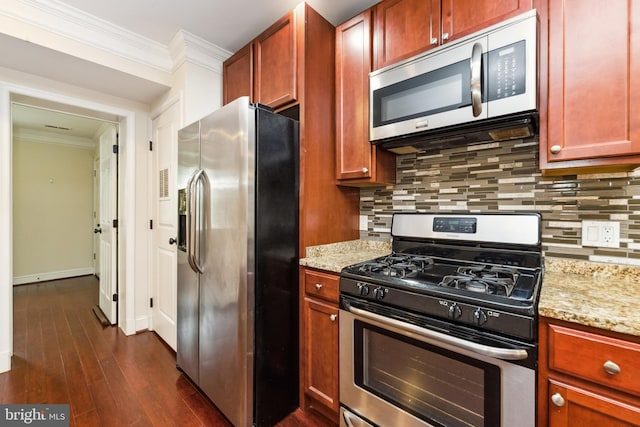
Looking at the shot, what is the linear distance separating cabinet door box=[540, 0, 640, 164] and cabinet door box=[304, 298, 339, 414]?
1285 mm

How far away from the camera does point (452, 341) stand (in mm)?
1034

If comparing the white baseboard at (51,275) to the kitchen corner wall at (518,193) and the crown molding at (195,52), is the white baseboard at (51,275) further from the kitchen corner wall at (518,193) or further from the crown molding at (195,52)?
the kitchen corner wall at (518,193)

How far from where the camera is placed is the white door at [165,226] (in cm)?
239

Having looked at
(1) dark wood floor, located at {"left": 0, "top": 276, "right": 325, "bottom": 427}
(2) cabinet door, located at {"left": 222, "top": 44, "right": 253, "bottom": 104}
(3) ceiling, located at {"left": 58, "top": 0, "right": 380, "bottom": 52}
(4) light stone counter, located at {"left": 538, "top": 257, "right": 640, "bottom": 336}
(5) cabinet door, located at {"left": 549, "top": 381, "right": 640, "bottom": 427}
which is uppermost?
(3) ceiling, located at {"left": 58, "top": 0, "right": 380, "bottom": 52}

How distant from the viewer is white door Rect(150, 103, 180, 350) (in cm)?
239

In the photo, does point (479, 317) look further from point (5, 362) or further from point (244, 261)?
point (5, 362)

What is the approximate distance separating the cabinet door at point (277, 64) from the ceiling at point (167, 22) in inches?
5.5

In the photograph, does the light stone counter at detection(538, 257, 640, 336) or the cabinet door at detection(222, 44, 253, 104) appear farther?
the cabinet door at detection(222, 44, 253, 104)

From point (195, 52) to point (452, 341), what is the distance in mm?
2570

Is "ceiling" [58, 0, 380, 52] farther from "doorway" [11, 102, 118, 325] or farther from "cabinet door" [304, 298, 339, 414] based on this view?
"doorway" [11, 102, 118, 325]

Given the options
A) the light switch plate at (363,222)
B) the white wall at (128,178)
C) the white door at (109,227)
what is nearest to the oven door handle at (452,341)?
the light switch plate at (363,222)

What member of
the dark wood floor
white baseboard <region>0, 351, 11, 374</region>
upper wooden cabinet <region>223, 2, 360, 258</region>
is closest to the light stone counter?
upper wooden cabinet <region>223, 2, 360, 258</region>

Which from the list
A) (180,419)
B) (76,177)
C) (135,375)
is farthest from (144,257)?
(76,177)

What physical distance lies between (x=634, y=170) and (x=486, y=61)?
0.77 m
